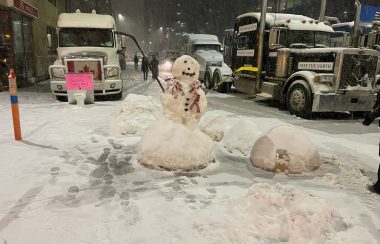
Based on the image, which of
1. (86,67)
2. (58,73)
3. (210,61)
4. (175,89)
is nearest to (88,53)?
(86,67)

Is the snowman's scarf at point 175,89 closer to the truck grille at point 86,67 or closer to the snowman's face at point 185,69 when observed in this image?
the snowman's face at point 185,69

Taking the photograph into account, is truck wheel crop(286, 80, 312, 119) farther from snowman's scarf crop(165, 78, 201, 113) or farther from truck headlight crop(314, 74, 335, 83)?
snowman's scarf crop(165, 78, 201, 113)

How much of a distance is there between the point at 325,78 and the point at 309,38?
2.28 metres

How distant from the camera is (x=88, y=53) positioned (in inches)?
415

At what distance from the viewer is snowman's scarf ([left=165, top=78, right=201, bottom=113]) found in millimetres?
4711

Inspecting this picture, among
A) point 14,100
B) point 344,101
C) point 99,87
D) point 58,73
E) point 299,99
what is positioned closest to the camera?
point 14,100

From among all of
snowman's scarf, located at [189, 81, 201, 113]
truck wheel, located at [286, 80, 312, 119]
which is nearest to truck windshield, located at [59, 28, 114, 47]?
truck wheel, located at [286, 80, 312, 119]

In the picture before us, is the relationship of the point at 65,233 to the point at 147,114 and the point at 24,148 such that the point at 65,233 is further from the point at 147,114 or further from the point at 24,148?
the point at 147,114

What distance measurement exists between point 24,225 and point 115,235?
3.10 ft

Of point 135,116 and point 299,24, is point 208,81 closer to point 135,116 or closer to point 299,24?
point 299,24

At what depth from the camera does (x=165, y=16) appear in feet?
318

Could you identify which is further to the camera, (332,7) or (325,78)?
(332,7)

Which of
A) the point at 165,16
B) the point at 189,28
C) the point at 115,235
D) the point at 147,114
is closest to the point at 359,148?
the point at 147,114

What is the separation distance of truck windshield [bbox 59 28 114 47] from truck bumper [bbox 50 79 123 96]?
1.58 meters
